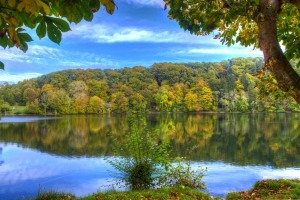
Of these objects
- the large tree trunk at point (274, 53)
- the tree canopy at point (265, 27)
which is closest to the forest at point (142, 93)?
the tree canopy at point (265, 27)

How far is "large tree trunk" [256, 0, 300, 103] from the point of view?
199cm

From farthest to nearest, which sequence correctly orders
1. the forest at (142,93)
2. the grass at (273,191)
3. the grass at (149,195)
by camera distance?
1. the forest at (142,93)
2. the grass at (273,191)
3. the grass at (149,195)

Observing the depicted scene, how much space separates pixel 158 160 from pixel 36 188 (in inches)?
247

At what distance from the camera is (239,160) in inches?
535

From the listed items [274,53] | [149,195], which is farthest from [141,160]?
[274,53]

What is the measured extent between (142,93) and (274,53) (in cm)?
6461

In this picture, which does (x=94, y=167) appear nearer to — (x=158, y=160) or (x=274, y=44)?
(x=158, y=160)

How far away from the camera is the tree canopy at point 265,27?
6.63 ft

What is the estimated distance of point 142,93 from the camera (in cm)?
6656

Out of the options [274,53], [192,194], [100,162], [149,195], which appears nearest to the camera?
[274,53]

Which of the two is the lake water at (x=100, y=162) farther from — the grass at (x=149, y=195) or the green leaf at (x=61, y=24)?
the green leaf at (x=61, y=24)

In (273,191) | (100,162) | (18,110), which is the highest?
(273,191)

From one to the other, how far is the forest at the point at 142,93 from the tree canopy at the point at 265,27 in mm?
53344

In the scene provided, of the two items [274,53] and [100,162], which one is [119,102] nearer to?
[100,162]
